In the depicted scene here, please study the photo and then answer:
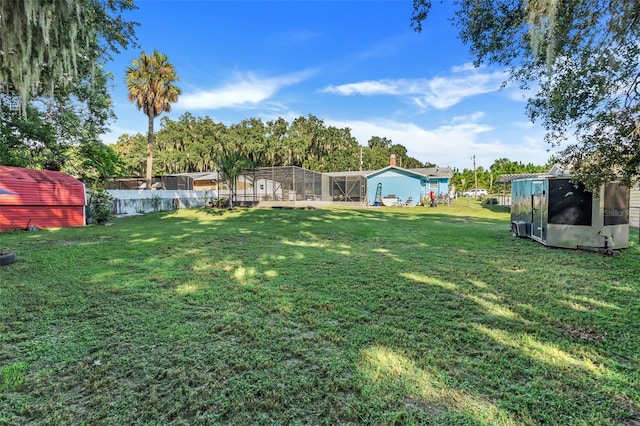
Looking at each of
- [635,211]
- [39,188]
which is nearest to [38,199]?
[39,188]

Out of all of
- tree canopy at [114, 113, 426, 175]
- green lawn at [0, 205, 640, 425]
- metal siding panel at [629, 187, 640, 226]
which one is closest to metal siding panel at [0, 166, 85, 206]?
green lawn at [0, 205, 640, 425]

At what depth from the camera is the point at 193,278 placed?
432cm

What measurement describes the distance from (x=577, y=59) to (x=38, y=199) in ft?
46.0

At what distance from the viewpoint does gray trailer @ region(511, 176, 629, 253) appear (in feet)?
19.6

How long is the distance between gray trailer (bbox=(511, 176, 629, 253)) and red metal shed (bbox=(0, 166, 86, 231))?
47.0 ft

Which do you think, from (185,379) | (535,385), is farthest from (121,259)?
(535,385)

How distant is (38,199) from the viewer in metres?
10.1

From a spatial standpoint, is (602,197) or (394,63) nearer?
(602,197)

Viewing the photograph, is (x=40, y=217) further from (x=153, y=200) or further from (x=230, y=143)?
(x=230, y=143)

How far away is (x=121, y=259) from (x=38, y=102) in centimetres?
910

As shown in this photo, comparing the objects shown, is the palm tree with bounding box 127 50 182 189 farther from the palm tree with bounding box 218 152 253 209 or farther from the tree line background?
the tree line background

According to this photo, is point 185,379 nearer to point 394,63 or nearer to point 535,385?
point 535,385

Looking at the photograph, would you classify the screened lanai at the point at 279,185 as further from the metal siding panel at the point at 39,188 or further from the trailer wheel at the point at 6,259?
the trailer wheel at the point at 6,259

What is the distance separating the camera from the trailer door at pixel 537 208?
22.3 feet
